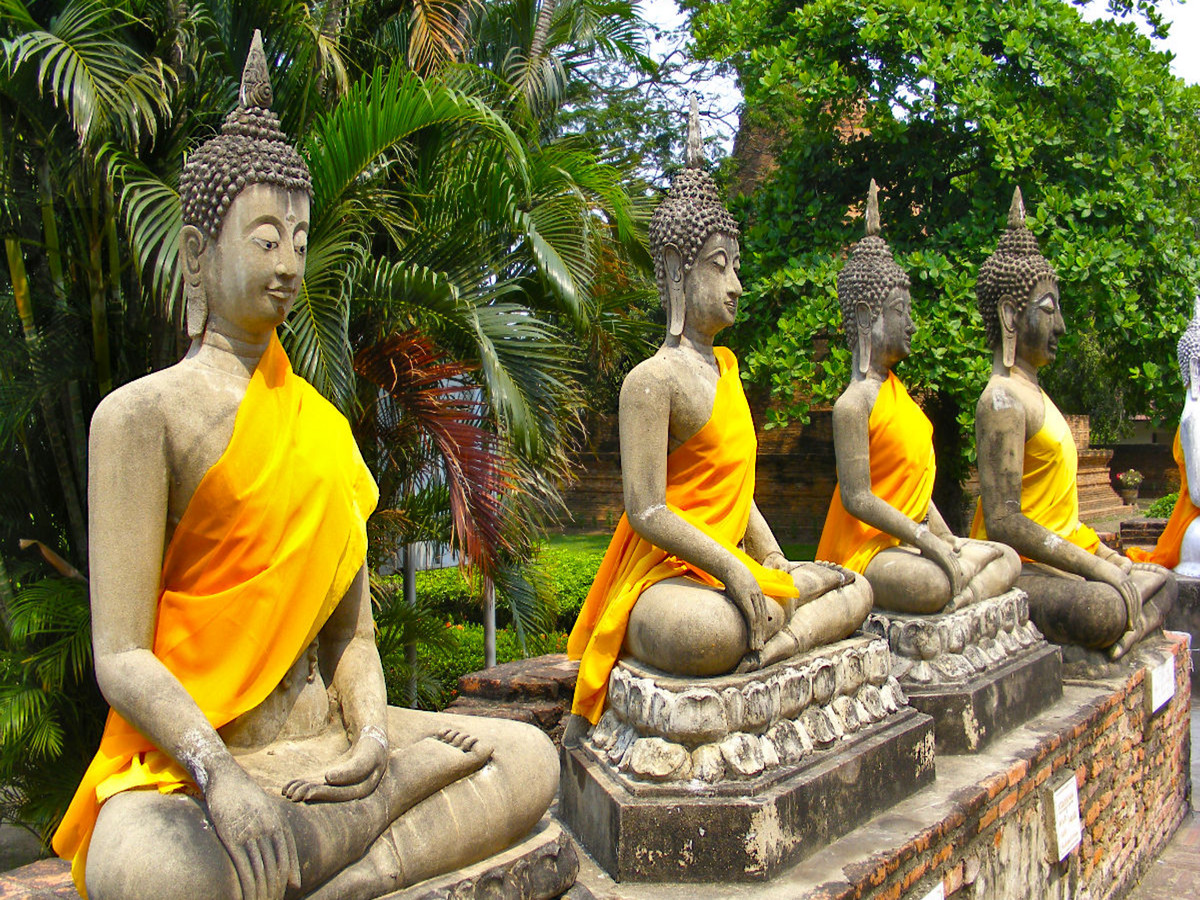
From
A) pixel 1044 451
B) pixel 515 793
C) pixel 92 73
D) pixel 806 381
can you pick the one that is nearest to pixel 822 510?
pixel 806 381

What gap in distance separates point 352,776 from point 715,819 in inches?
46.7

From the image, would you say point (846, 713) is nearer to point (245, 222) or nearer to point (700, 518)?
point (700, 518)

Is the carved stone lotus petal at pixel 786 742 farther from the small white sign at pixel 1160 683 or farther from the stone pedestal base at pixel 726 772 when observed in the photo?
the small white sign at pixel 1160 683

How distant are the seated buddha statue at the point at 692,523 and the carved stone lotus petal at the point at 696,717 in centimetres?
11

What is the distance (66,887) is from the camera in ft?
9.86

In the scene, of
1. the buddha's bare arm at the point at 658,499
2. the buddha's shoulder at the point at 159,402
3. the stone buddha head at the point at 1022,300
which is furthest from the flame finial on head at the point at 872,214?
the buddha's shoulder at the point at 159,402

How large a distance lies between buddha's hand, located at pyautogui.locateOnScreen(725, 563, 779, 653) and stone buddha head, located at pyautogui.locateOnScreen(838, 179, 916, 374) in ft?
6.31

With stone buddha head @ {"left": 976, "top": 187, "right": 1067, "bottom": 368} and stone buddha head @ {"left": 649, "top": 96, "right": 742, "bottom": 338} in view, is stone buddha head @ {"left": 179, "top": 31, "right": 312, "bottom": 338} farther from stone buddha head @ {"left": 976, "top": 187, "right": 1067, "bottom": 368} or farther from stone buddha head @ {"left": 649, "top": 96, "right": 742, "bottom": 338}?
stone buddha head @ {"left": 976, "top": 187, "right": 1067, "bottom": 368}

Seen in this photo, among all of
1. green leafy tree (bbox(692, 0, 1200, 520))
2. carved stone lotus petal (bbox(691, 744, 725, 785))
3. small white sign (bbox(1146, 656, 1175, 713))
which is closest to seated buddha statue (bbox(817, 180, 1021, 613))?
small white sign (bbox(1146, 656, 1175, 713))

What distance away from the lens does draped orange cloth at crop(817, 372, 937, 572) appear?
488 cm

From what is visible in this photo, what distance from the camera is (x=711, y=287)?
12.3ft

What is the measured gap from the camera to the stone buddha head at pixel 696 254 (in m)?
3.72

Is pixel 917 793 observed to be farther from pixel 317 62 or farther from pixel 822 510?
pixel 822 510

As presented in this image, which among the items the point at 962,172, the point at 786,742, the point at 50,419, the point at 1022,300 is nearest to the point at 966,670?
the point at 786,742
